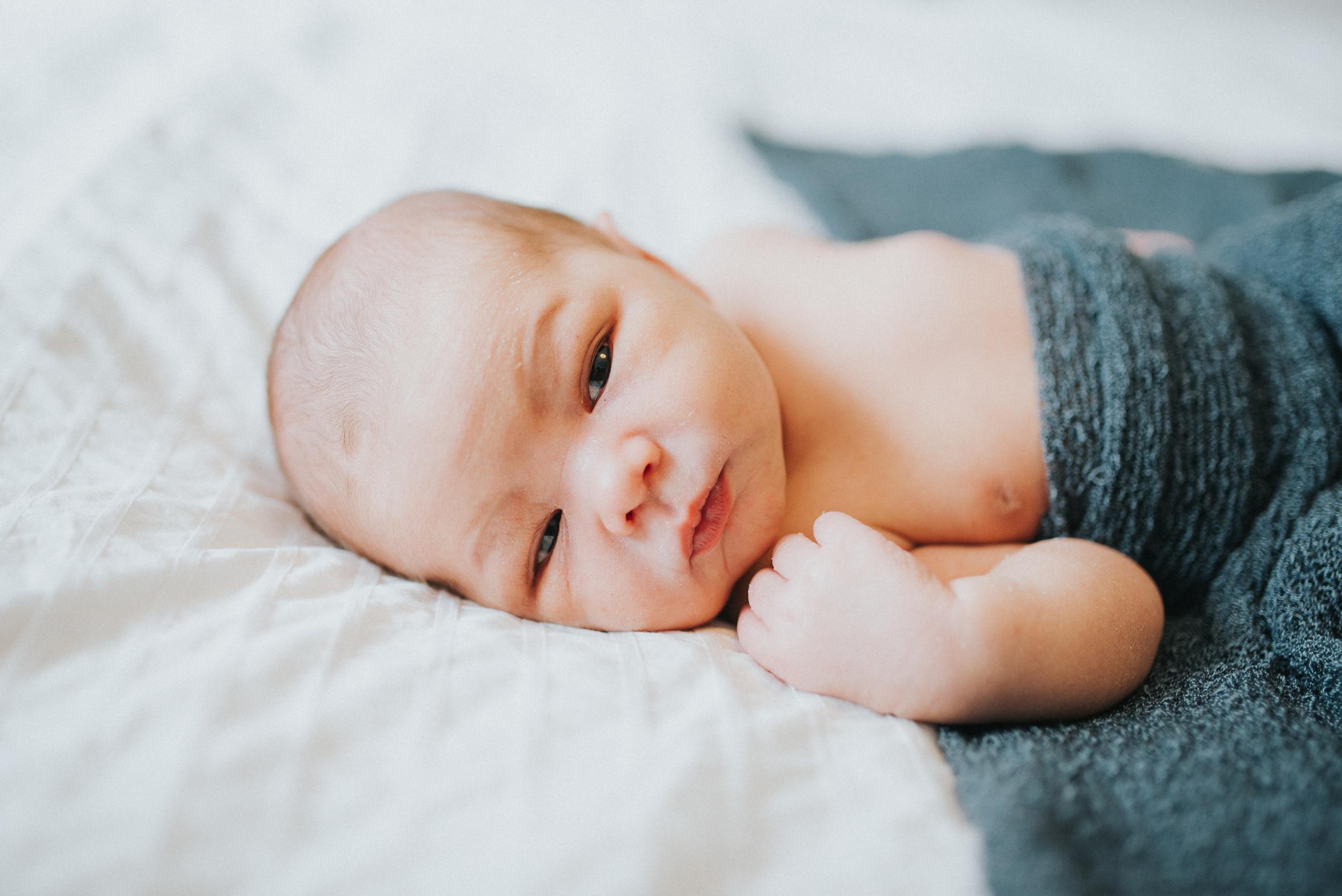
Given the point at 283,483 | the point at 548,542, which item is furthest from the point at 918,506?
the point at 283,483

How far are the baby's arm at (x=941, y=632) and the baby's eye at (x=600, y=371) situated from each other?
0.85 ft

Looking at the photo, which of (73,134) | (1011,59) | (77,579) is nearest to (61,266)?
(73,134)

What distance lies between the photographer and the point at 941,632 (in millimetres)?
706

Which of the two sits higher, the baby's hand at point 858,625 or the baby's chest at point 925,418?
the baby's chest at point 925,418

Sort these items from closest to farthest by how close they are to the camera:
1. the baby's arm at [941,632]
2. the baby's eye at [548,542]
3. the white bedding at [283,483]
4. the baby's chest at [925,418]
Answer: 1. the white bedding at [283,483]
2. the baby's arm at [941,632]
3. the baby's eye at [548,542]
4. the baby's chest at [925,418]

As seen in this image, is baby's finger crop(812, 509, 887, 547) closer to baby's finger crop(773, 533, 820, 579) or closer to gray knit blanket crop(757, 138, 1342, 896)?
baby's finger crop(773, 533, 820, 579)

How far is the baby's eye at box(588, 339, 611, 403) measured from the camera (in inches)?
31.4

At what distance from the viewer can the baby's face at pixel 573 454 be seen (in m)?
0.75

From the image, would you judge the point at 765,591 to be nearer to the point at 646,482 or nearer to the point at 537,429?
the point at 646,482

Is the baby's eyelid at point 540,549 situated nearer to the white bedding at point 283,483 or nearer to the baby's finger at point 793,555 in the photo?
the white bedding at point 283,483

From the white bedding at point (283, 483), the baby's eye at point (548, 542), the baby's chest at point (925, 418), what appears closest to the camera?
the white bedding at point (283, 483)

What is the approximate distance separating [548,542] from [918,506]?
1.47ft

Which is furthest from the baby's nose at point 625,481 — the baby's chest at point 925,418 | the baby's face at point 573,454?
the baby's chest at point 925,418

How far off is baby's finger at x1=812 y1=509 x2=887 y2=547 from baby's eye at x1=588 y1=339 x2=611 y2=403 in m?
0.26
